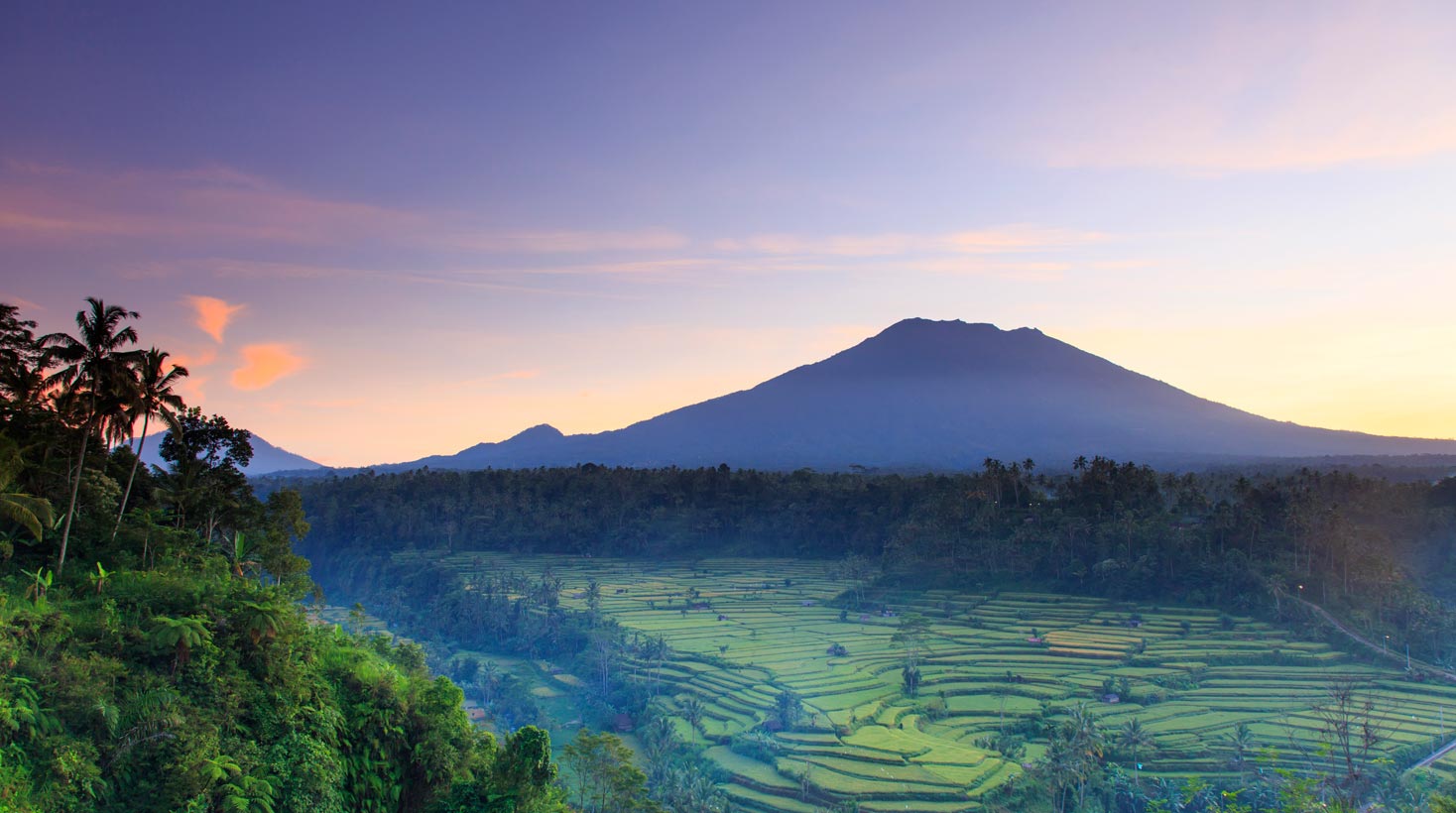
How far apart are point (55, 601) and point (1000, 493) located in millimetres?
64526

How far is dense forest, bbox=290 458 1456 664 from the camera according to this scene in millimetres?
50500

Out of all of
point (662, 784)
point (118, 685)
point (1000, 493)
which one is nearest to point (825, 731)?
point (662, 784)

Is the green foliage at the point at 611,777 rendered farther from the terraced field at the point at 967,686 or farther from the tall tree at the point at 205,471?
the tall tree at the point at 205,471

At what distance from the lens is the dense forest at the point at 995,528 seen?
166 feet

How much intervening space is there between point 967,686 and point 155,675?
33774mm

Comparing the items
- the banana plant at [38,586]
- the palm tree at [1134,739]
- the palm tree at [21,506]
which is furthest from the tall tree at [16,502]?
the palm tree at [1134,739]

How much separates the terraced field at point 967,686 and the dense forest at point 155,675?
14483 millimetres

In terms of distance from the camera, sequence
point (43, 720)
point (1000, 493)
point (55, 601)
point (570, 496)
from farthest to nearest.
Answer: point (570, 496), point (1000, 493), point (55, 601), point (43, 720)

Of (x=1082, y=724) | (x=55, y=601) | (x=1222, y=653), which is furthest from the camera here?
(x=1222, y=653)

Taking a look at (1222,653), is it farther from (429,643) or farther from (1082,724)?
(429,643)

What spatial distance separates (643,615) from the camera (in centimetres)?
5409

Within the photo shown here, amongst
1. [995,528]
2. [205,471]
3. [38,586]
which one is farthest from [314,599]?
[995,528]

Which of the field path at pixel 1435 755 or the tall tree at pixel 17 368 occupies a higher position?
the tall tree at pixel 17 368

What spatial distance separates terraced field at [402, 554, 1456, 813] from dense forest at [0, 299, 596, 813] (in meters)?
14.5
